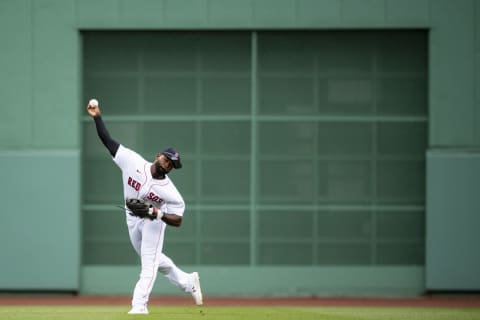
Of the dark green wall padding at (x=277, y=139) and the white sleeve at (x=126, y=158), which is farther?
the dark green wall padding at (x=277, y=139)

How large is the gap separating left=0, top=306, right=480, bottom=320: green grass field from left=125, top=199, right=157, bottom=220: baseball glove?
118 centimetres

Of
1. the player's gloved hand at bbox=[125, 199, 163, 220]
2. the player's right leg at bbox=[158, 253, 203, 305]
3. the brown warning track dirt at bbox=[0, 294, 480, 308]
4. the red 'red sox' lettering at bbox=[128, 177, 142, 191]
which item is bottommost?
the brown warning track dirt at bbox=[0, 294, 480, 308]

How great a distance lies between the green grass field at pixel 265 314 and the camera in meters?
13.7

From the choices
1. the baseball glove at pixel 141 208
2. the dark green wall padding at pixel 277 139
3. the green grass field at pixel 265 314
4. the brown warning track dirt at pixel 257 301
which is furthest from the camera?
the dark green wall padding at pixel 277 139

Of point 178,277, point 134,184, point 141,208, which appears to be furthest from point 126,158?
point 178,277

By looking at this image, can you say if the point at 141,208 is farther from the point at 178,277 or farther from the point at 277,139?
the point at 277,139

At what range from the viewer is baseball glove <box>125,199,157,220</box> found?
14.1 meters

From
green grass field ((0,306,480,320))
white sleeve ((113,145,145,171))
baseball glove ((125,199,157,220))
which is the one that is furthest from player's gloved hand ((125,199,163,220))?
green grass field ((0,306,480,320))

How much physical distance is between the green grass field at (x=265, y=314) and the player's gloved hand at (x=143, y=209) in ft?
3.87

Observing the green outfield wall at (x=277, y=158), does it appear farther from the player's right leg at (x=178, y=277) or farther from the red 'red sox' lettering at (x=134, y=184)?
the red 'red sox' lettering at (x=134, y=184)

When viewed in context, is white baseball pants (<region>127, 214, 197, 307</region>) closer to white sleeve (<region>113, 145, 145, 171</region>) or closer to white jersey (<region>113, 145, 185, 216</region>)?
white jersey (<region>113, 145, 185, 216</region>)

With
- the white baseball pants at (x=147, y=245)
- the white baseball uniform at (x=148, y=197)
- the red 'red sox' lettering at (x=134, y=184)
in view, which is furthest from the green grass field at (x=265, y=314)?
the red 'red sox' lettering at (x=134, y=184)

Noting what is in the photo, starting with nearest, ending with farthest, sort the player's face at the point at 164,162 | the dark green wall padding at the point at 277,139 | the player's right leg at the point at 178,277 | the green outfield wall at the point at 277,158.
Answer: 1. the player's face at the point at 164,162
2. the player's right leg at the point at 178,277
3. the green outfield wall at the point at 277,158
4. the dark green wall padding at the point at 277,139

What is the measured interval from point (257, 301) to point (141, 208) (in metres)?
5.31
